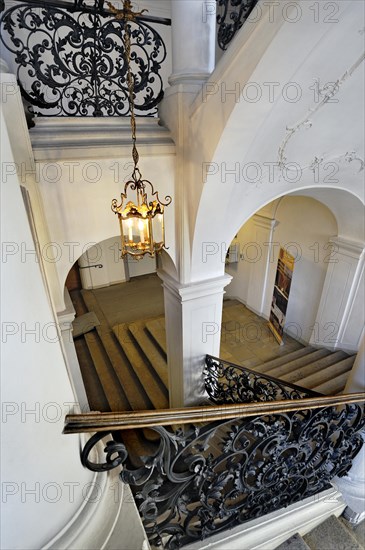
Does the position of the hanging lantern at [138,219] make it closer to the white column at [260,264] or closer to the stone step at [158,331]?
the stone step at [158,331]

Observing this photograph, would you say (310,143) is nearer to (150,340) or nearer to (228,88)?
(228,88)

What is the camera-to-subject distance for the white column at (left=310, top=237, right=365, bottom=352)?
→ 5.64 meters

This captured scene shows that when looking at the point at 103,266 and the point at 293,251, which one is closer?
the point at 293,251

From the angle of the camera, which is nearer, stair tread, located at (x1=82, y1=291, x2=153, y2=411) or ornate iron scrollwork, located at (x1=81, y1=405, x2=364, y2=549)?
ornate iron scrollwork, located at (x1=81, y1=405, x2=364, y2=549)

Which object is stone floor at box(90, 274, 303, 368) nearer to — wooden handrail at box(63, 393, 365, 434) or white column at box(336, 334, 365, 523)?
white column at box(336, 334, 365, 523)

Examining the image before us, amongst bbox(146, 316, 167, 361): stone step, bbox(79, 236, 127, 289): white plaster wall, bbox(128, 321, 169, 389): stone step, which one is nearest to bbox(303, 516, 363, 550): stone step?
bbox(128, 321, 169, 389): stone step

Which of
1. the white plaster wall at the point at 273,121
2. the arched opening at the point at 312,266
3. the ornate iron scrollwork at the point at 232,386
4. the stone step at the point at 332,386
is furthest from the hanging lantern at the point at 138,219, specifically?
the stone step at the point at 332,386

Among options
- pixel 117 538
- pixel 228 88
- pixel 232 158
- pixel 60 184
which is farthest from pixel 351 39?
pixel 117 538

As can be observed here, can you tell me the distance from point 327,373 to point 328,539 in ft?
12.0

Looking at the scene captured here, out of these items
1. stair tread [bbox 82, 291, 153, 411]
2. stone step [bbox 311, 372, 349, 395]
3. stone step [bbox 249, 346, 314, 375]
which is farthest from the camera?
stone step [bbox 249, 346, 314, 375]

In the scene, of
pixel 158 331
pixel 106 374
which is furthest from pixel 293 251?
pixel 106 374

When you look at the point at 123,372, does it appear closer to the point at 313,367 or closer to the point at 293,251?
the point at 313,367

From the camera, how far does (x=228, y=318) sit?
26.4ft

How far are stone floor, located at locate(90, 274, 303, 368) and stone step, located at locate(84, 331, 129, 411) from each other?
72 cm
